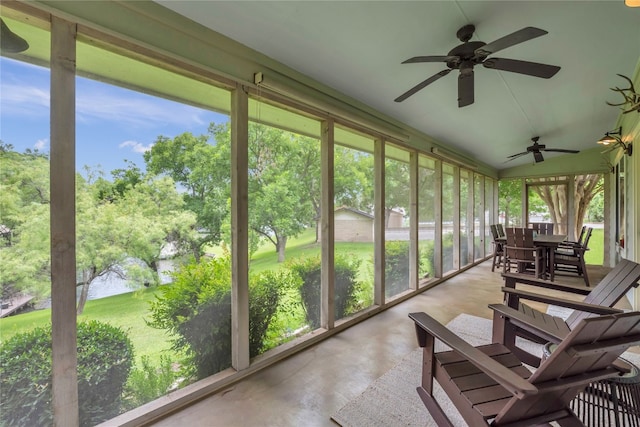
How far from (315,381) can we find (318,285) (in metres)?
1.04

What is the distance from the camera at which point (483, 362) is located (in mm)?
1301

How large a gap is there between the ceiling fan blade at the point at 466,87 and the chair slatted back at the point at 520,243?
381 cm

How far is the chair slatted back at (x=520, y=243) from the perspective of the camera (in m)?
5.13

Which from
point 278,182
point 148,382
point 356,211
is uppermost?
point 278,182

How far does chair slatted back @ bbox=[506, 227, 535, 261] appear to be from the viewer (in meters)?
5.13

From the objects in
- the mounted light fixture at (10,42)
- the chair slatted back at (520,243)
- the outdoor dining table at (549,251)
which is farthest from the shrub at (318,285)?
the outdoor dining table at (549,251)

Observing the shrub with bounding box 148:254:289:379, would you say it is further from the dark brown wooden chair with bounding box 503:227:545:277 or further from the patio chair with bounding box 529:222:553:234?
the patio chair with bounding box 529:222:553:234

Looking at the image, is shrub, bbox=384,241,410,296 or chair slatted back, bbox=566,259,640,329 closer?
chair slatted back, bbox=566,259,640,329

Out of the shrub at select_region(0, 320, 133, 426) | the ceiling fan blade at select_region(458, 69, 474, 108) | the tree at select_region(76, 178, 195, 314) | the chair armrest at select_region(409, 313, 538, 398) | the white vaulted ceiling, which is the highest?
the white vaulted ceiling

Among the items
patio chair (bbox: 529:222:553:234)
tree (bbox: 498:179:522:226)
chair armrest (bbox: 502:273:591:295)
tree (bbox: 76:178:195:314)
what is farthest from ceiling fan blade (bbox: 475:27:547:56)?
tree (bbox: 498:179:522:226)

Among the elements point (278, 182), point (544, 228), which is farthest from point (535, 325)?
point (544, 228)

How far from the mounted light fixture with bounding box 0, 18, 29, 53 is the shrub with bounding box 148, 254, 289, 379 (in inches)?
59.0

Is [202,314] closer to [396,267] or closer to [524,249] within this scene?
[396,267]

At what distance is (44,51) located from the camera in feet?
4.90
